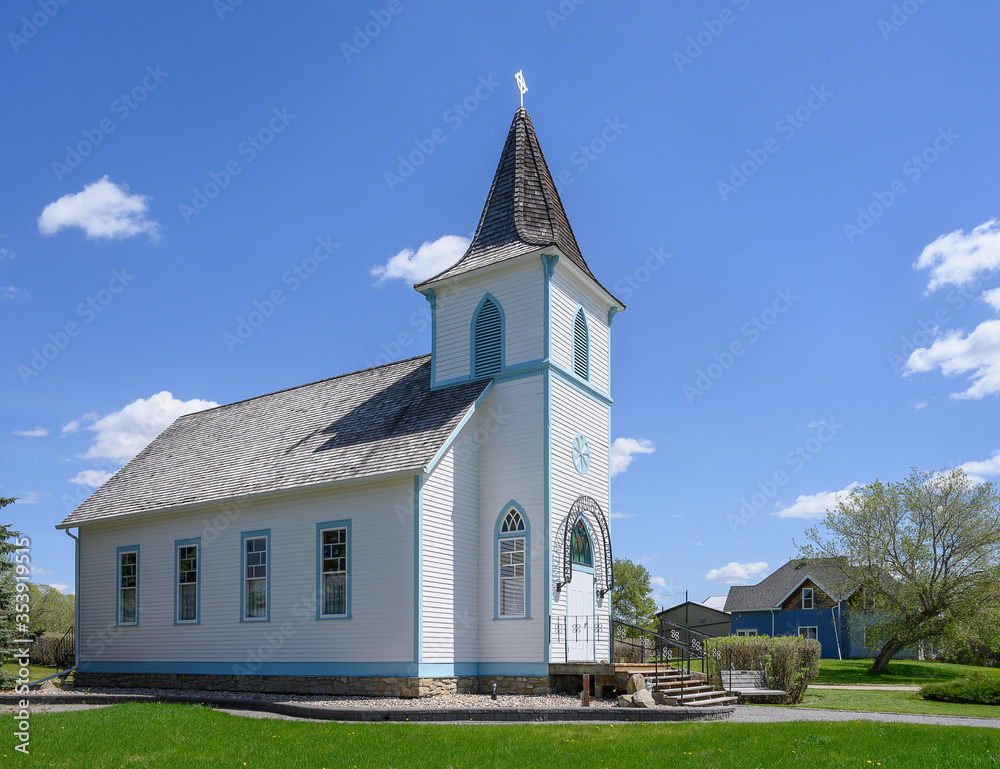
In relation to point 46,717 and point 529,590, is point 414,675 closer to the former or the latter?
point 529,590

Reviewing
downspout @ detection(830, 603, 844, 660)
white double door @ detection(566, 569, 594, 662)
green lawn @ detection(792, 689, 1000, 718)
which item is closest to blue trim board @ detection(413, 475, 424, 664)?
white double door @ detection(566, 569, 594, 662)

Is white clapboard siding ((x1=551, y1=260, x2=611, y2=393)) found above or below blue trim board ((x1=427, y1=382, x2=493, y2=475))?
above

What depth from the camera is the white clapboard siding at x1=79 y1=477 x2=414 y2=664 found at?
56.9ft

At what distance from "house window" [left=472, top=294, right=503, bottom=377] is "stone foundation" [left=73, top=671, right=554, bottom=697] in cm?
691

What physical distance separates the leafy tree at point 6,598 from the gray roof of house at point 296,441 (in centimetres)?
204

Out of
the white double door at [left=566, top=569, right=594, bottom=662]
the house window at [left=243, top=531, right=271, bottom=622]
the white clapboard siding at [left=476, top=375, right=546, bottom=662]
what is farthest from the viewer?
the house window at [left=243, top=531, right=271, bottom=622]

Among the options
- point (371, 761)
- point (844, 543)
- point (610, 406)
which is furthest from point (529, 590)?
point (844, 543)

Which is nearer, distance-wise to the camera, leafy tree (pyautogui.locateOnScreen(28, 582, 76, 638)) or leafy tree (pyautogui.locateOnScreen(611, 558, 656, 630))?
leafy tree (pyautogui.locateOnScreen(28, 582, 76, 638))

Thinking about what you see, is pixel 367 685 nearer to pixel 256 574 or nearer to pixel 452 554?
pixel 452 554

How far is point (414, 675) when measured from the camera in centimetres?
1656

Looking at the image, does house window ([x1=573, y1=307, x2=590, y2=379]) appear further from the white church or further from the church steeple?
the church steeple

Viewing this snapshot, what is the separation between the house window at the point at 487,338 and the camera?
19750 millimetres

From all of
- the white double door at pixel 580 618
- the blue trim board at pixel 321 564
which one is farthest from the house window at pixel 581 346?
the blue trim board at pixel 321 564

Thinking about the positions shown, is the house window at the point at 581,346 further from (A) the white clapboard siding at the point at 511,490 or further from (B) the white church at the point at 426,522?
(A) the white clapboard siding at the point at 511,490
